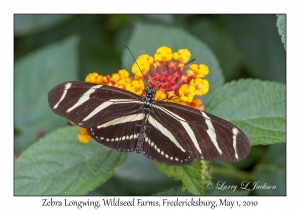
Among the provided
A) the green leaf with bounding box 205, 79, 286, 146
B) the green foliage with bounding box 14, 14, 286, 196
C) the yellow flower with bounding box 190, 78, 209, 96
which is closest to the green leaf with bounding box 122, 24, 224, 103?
the green foliage with bounding box 14, 14, 286, 196

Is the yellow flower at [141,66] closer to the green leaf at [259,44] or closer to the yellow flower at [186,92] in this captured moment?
the yellow flower at [186,92]

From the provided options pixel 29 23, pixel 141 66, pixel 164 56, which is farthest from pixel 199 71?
pixel 29 23

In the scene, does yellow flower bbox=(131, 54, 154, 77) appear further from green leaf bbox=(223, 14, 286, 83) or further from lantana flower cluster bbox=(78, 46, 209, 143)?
green leaf bbox=(223, 14, 286, 83)

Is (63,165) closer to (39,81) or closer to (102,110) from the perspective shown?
(102,110)

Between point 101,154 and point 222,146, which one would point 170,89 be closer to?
point 222,146

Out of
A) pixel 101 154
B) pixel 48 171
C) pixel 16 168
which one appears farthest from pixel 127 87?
pixel 16 168
